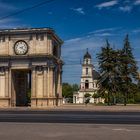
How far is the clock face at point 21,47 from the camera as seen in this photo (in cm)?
6419

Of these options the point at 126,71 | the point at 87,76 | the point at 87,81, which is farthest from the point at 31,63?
the point at 87,81

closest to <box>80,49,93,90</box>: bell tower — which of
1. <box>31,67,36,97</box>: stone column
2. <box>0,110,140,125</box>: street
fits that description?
<box>31,67,36,97</box>: stone column

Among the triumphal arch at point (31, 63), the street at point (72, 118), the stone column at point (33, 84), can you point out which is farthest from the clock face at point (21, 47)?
the street at point (72, 118)

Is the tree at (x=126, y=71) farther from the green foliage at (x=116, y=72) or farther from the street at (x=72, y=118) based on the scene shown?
the street at (x=72, y=118)

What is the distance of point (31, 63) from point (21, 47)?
2944 millimetres

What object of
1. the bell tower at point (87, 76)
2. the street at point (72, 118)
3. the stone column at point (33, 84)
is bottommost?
the street at point (72, 118)

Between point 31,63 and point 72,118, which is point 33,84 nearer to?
point 31,63

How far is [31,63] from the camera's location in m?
63.6

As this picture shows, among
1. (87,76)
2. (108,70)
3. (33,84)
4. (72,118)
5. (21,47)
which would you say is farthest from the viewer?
(87,76)

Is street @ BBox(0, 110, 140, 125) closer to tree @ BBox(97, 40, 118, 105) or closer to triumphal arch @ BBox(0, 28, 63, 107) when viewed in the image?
triumphal arch @ BBox(0, 28, 63, 107)

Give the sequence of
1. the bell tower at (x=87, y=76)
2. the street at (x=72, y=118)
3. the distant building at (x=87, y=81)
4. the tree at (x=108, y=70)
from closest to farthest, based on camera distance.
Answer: the street at (x=72, y=118)
the tree at (x=108, y=70)
the distant building at (x=87, y=81)
the bell tower at (x=87, y=76)

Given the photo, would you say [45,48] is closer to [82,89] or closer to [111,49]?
[111,49]

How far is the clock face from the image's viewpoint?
211 feet

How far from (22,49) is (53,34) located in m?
5.15
